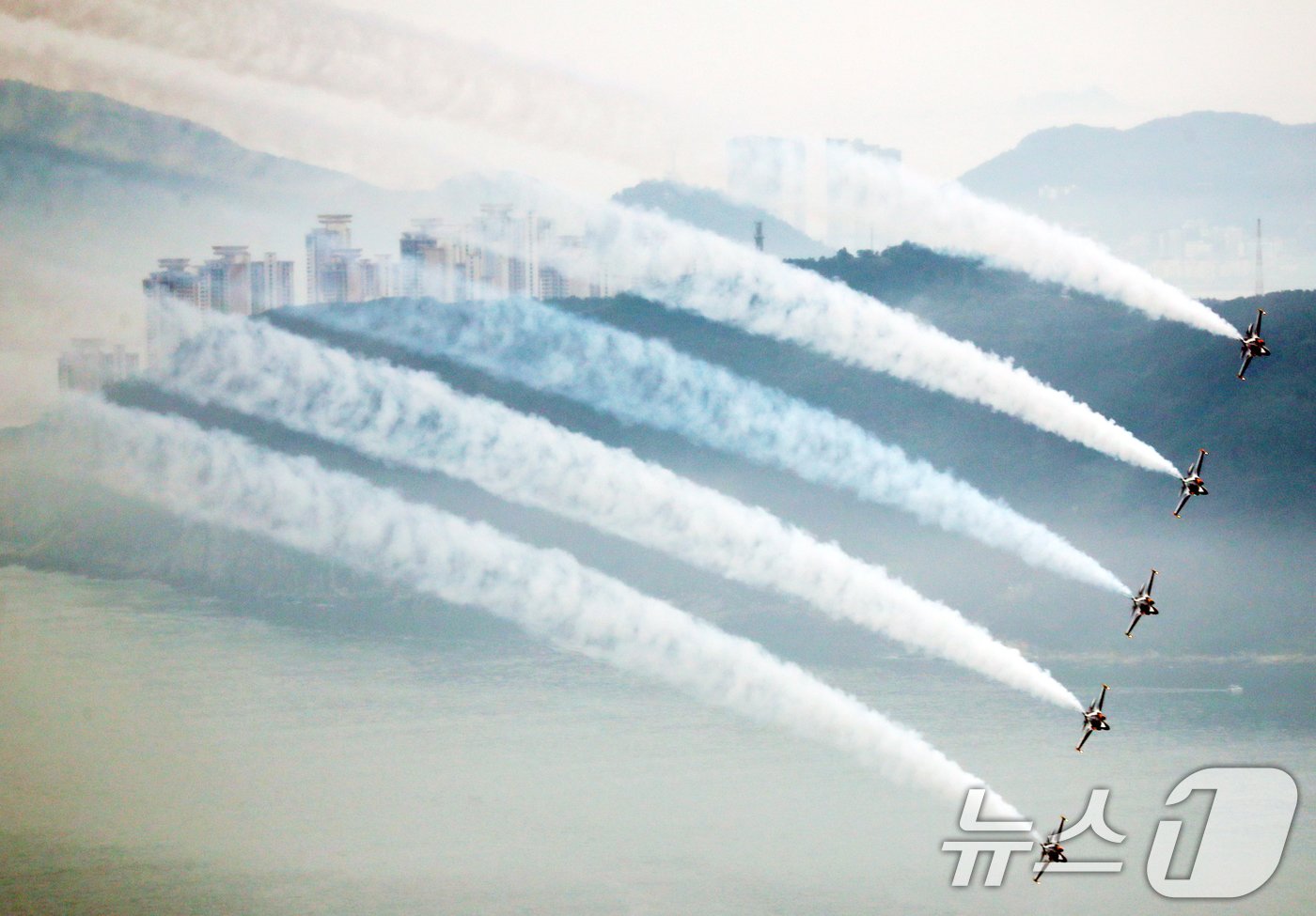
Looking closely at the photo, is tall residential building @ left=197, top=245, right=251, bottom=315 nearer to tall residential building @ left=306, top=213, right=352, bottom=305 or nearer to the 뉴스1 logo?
tall residential building @ left=306, top=213, right=352, bottom=305

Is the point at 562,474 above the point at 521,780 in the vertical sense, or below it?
above

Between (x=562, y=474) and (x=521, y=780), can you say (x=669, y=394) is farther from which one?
(x=521, y=780)

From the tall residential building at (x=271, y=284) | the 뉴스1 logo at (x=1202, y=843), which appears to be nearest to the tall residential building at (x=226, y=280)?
the tall residential building at (x=271, y=284)

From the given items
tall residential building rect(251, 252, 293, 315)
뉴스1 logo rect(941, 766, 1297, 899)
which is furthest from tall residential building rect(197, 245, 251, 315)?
뉴스1 logo rect(941, 766, 1297, 899)

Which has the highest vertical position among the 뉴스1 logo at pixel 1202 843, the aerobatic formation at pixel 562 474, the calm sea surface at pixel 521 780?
the aerobatic formation at pixel 562 474

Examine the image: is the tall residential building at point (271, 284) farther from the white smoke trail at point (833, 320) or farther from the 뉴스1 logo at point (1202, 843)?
the 뉴스1 logo at point (1202, 843)

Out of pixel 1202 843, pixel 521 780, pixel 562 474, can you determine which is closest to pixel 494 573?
pixel 562 474
